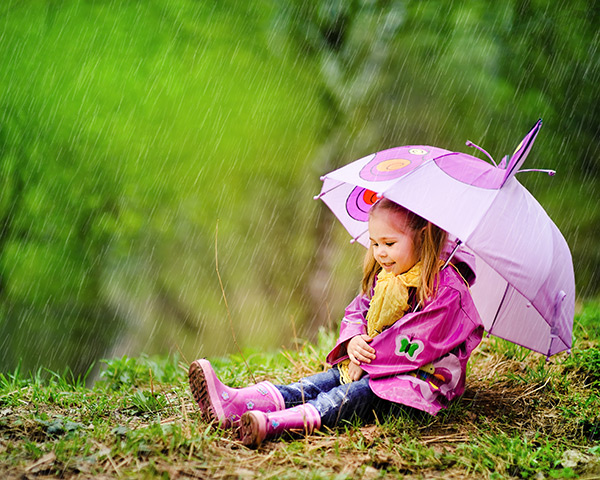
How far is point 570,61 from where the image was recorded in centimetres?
714

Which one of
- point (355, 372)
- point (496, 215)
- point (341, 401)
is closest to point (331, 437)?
point (341, 401)

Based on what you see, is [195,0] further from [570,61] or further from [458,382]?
[458,382]

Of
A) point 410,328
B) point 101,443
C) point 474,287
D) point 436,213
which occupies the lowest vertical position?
point 101,443

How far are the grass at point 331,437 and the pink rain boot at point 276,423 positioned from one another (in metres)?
0.06

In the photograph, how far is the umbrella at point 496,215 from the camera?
8.04ft

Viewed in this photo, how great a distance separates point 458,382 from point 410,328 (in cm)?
45

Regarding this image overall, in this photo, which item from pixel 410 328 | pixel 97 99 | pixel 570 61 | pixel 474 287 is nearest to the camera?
pixel 410 328

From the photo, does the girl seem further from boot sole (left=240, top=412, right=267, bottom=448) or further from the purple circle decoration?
the purple circle decoration

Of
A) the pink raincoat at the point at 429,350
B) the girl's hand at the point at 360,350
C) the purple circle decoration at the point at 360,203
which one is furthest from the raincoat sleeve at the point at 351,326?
the purple circle decoration at the point at 360,203

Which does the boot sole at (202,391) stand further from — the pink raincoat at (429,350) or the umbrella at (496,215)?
the umbrella at (496,215)

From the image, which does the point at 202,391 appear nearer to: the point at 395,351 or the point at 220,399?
the point at 220,399

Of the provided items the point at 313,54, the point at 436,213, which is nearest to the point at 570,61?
the point at 313,54

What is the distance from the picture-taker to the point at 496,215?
2488mm

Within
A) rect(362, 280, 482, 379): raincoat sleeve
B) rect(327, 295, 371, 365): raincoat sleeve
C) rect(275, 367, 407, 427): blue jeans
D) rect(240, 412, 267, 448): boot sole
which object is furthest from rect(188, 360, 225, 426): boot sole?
rect(362, 280, 482, 379): raincoat sleeve
